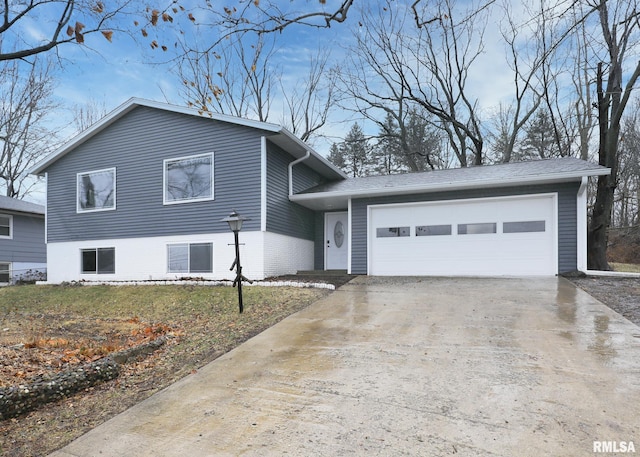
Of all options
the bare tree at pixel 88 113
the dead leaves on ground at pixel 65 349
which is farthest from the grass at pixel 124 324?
the bare tree at pixel 88 113

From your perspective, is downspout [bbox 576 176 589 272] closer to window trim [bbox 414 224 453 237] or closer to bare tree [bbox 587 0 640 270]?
window trim [bbox 414 224 453 237]

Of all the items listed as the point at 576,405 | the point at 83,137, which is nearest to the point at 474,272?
the point at 576,405

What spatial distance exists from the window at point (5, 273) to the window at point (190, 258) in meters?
9.89

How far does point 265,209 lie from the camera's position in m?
10.4

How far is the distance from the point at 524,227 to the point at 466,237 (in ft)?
4.71

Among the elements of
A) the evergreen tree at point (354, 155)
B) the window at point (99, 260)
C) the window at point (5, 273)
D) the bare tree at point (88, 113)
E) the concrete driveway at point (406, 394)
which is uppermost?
the bare tree at point (88, 113)

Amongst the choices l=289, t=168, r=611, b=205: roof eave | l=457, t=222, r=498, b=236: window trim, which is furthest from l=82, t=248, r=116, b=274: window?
l=457, t=222, r=498, b=236: window trim

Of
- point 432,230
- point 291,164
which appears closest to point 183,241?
point 291,164

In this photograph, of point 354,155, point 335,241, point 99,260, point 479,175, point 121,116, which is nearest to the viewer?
point 479,175

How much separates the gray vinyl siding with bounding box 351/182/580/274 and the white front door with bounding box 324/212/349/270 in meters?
1.53

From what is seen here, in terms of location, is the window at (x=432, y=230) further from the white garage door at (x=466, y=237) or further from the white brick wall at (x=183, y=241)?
the white brick wall at (x=183, y=241)

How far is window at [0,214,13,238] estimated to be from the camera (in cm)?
Answer: 1605

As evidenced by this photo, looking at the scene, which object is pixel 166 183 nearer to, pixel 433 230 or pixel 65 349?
pixel 65 349

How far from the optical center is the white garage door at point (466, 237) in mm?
9656
